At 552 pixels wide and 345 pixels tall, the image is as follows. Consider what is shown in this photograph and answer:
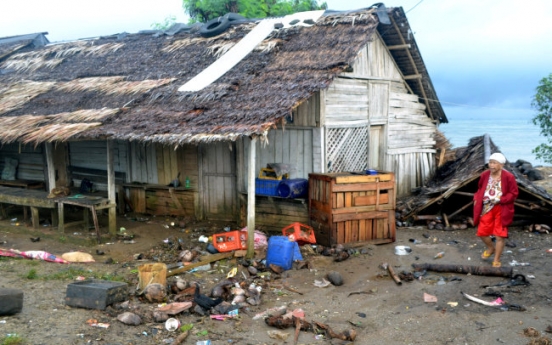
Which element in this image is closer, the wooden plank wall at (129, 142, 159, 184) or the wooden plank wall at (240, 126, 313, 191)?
the wooden plank wall at (240, 126, 313, 191)

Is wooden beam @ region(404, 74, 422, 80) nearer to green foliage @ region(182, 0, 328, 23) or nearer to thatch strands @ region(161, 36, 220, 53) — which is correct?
Answer: thatch strands @ region(161, 36, 220, 53)

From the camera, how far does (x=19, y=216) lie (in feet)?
41.1

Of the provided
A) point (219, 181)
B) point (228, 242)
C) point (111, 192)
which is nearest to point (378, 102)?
point (219, 181)

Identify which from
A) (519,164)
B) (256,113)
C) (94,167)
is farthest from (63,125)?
(519,164)

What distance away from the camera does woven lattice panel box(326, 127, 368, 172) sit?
10.4 meters

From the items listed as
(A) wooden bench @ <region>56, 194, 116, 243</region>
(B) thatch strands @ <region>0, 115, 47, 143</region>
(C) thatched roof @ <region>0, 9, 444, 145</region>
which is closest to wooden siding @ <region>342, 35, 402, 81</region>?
(C) thatched roof @ <region>0, 9, 444, 145</region>

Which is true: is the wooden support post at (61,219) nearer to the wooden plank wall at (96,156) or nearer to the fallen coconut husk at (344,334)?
the wooden plank wall at (96,156)

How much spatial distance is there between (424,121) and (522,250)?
5.95 meters

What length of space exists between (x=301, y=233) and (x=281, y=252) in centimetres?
114

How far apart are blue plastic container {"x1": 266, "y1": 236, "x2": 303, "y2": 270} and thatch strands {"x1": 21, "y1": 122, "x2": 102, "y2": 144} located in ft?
15.0

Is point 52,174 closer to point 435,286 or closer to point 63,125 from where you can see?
point 63,125

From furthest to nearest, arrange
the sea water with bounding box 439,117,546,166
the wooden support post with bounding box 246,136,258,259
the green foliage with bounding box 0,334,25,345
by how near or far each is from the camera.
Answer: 1. the sea water with bounding box 439,117,546,166
2. the wooden support post with bounding box 246,136,258,259
3. the green foliage with bounding box 0,334,25,345

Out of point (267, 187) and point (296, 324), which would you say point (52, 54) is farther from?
point (296, 324)

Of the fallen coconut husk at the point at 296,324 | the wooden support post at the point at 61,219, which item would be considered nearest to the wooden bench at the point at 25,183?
the wooden support post at the point at 61,219
